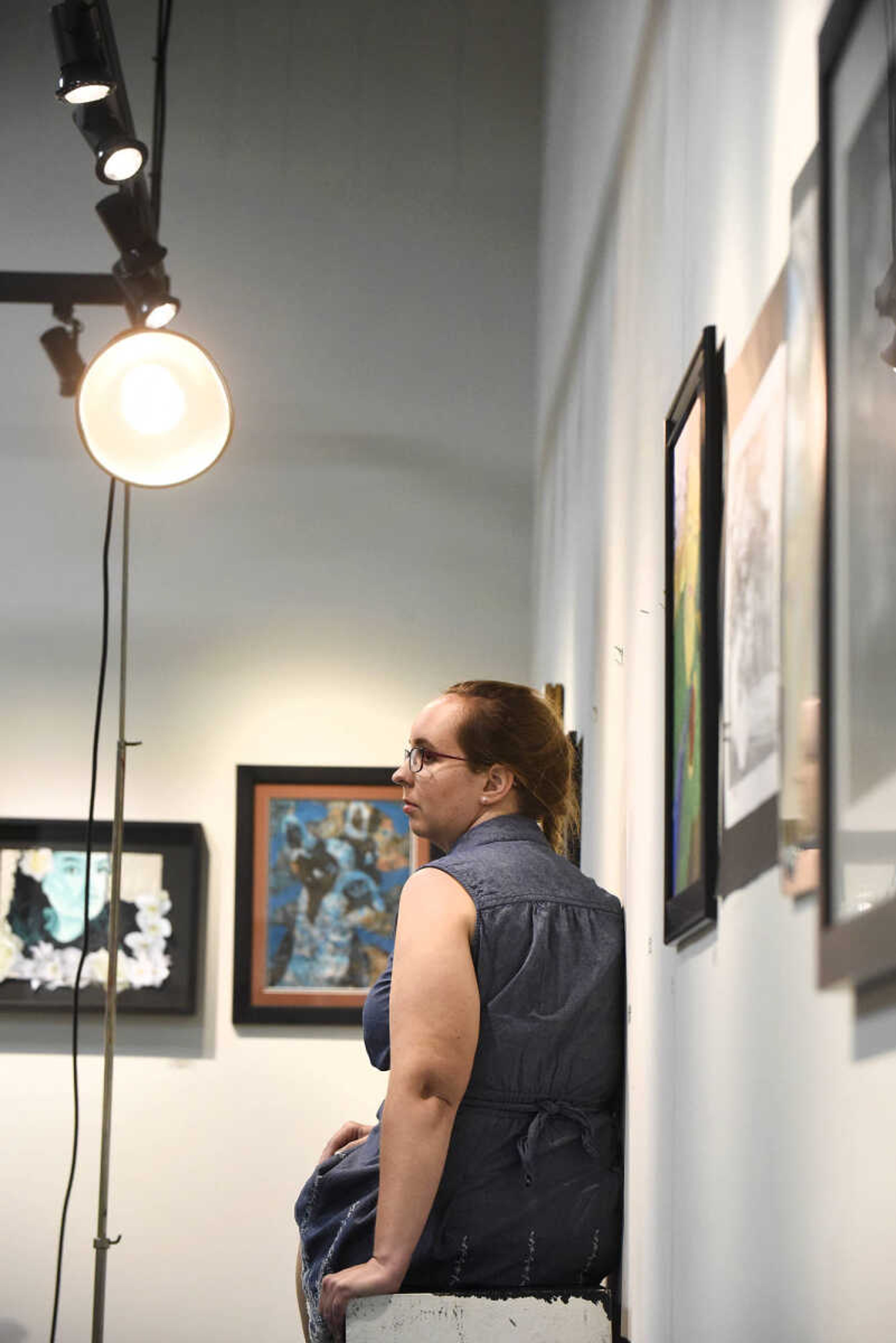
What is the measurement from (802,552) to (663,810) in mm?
783

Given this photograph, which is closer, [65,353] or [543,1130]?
[543,1130]

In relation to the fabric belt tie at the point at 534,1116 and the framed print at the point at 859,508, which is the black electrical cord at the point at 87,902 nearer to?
the fabric belt tie at the point at 534,1116

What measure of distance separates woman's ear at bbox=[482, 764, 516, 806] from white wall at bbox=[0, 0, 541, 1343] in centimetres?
241

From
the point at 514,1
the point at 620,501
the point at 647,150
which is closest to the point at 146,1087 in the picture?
the point at 620,501

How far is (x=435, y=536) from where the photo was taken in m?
4.67

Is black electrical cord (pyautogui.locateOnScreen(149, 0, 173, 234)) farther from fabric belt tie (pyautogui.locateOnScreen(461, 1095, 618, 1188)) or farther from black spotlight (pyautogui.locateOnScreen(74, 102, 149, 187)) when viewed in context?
fabric belt tie (pyautogui.locateOnScreen(461, 1095, 618, 1188))

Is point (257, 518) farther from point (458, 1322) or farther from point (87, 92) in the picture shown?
point (458, 1322)

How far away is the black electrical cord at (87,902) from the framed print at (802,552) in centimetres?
243

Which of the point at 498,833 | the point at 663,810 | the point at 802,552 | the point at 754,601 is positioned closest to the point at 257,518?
the point at 498,833

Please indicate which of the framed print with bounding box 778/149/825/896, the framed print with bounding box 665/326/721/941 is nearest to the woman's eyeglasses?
the framed print with bounding box 665/326/721/941

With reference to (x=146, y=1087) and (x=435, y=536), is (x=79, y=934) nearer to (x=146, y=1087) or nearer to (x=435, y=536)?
(x=146, y=1087)

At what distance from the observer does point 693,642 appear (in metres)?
1.57

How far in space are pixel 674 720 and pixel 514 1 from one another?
12.8 ft

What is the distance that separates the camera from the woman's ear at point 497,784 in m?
2.11
